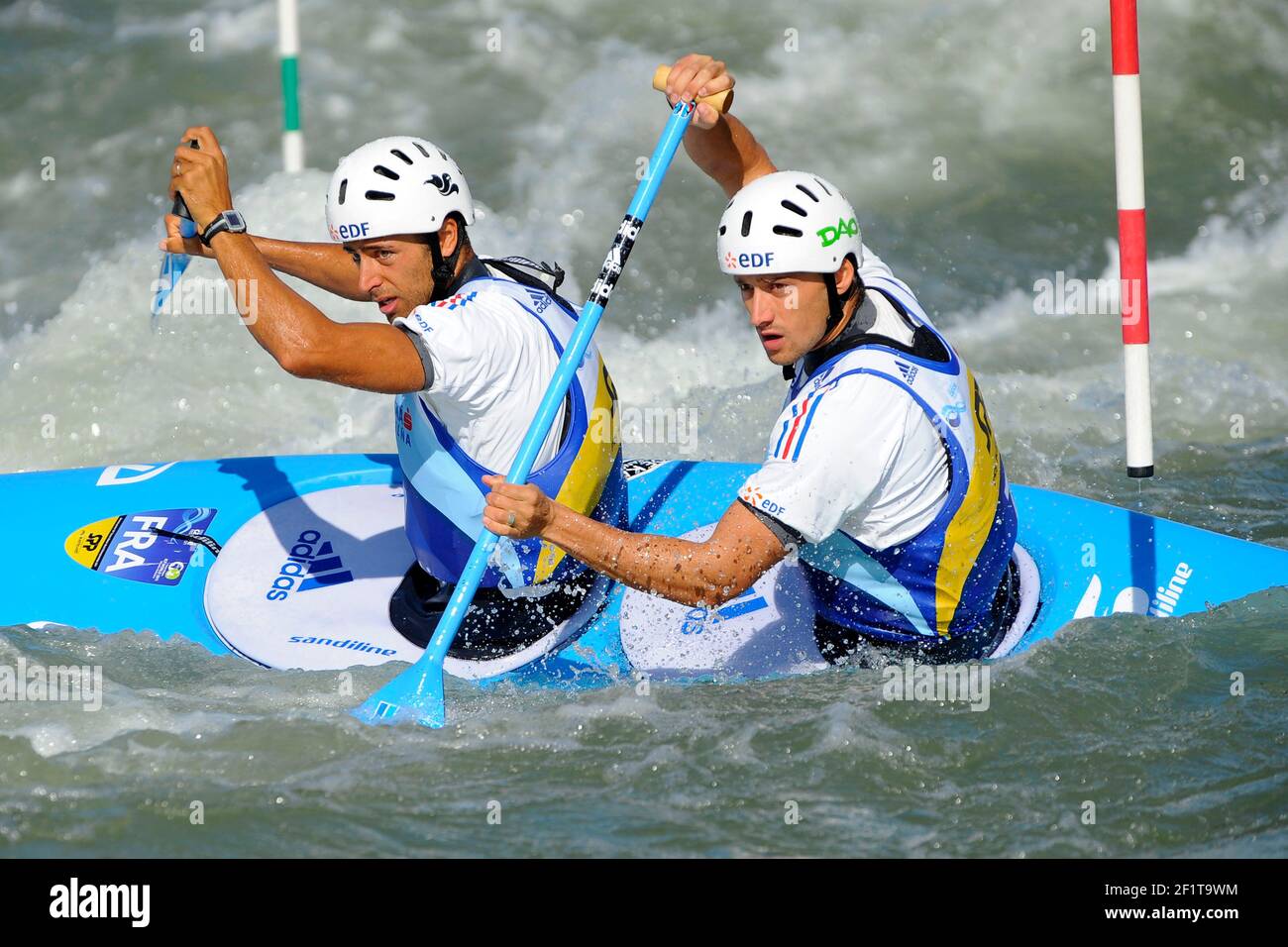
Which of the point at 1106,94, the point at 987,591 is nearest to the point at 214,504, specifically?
the point at 987,591

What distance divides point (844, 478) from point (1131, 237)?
1.16 meters

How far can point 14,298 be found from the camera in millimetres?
7852

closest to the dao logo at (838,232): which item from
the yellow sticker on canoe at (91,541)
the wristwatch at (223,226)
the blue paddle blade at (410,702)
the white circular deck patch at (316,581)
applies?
the wristwatch at (223,226)

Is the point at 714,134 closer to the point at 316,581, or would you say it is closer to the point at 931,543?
the point at 931,543

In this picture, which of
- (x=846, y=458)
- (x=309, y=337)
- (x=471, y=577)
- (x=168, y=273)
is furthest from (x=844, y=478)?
(x=168, y=273)

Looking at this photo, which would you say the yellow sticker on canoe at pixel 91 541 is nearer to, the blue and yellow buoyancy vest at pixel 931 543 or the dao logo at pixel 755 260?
the blue and yellow buoyancy vest at pixel 931 543

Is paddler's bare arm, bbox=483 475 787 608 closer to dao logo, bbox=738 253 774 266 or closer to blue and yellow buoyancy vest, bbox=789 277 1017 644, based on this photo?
blue and yellow buoyancy vest, bbox=789 277 1017 644

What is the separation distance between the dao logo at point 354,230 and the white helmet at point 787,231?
82 cm

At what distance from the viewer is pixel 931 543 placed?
3.18m

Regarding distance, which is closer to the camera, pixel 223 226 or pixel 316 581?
pixel 223 226

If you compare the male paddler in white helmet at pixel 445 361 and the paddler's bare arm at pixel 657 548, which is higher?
the male paddler in white helmet at pixel 445 361

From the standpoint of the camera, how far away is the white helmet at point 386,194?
11.0 ft

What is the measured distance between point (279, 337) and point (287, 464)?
1689mm

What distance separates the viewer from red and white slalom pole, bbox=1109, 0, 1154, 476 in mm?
3535
